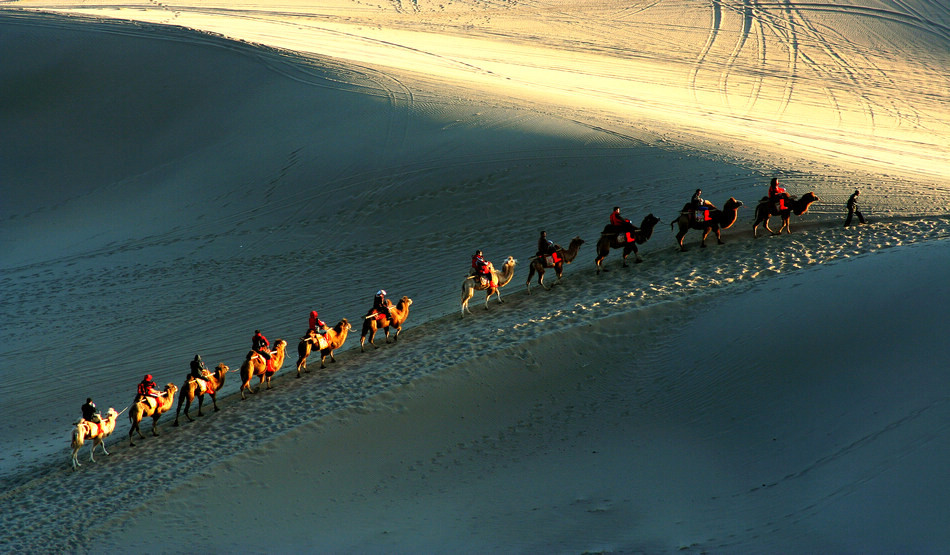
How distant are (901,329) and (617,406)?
5023mm

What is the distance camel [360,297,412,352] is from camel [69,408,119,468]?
540 cm

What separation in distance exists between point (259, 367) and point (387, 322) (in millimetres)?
2979

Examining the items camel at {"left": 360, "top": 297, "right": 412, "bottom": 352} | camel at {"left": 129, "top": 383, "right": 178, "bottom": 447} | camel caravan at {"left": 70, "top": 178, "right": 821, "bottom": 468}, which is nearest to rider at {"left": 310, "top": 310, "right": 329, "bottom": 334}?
camel caravan at {"left": 70, "top": 178, "right": 821, "bottom": 468}

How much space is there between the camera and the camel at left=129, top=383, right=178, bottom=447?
15305mm

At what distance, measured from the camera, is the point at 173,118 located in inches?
1326

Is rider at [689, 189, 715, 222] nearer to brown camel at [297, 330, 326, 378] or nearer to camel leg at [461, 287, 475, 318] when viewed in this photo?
camel leg at [461, 287, 475, 318]

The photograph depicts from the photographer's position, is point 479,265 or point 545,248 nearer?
point 479,265

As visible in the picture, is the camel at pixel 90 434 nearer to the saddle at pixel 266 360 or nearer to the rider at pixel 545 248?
the saddle at pixel 266 360

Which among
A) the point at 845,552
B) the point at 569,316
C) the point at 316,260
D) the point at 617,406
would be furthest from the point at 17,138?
the point at 845,552

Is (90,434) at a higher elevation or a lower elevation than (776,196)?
lower

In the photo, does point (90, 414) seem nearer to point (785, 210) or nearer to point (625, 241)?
point (625, 241)

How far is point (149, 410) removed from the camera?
50.7 feet

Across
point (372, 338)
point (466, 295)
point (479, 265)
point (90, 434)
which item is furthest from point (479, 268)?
point (90, 434)

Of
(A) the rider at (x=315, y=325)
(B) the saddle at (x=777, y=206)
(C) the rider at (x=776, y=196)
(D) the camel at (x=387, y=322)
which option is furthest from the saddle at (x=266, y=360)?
(C) the rider at (x=776, y=196)
